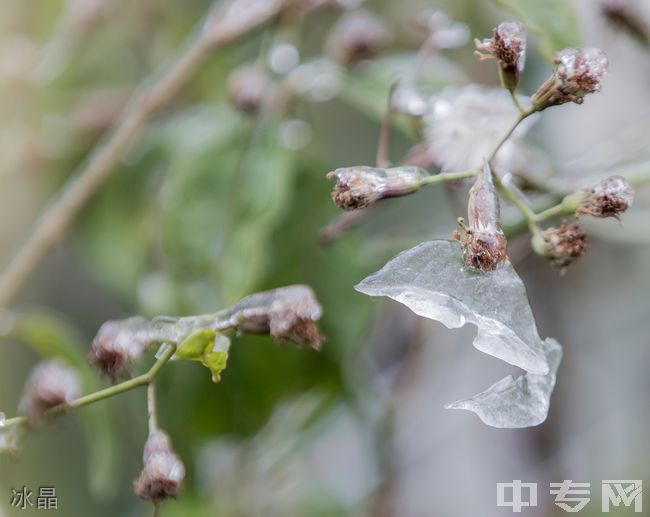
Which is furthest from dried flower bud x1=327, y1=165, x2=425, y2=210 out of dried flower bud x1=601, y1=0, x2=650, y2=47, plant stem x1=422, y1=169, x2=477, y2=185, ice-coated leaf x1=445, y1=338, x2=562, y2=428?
dried flower bud x1=601, y1=0, x2=650, y2=47

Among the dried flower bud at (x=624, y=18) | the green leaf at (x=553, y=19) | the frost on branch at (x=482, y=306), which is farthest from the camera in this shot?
→ the dried flower bud at (x=624, y=18)

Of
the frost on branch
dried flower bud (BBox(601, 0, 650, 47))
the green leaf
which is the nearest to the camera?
the frost on branch

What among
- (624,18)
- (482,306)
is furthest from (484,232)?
(624,18)

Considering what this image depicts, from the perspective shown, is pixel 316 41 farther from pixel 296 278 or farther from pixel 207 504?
pixel 207 504

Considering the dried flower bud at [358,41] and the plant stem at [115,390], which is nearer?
the plant stem at [115,390]

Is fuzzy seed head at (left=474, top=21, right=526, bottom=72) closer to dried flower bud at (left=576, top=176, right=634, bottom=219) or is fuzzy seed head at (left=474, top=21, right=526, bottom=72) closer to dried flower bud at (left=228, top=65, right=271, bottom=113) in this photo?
dried flower bud at (left=576, top=176, right=634, bottom=219)

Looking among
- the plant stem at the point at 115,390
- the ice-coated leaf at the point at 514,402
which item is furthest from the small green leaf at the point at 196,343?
the ice-coated leaf at the point at 514,402

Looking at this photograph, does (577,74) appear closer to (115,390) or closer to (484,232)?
(484,232)

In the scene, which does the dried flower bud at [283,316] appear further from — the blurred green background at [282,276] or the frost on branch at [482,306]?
the blurred green background at [282,276]
